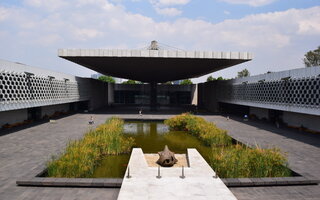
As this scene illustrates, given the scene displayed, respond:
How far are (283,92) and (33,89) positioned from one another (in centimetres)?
2448

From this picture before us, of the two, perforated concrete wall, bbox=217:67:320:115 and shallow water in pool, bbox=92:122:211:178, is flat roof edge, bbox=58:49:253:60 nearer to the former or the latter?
perforated concrete wall, bbox=217:67:320:115

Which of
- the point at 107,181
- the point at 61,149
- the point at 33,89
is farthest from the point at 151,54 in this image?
the point at 107,181

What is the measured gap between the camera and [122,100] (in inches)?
2606

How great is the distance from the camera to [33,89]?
23.7 metres

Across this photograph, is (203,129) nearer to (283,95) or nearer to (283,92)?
(283,95)

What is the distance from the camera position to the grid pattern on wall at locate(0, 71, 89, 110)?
19359 millimetres

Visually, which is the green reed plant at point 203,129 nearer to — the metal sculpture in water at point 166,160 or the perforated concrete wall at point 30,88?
the metal sculpture in water at point 166,160

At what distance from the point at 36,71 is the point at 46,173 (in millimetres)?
18213

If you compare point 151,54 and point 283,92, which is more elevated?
point 151,54

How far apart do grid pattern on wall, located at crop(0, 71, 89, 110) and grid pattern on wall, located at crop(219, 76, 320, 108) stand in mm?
23743

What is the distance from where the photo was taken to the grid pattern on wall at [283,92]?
763 inches

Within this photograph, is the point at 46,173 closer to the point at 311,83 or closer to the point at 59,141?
the point at 59,141

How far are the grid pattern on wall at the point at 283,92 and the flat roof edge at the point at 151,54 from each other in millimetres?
4355

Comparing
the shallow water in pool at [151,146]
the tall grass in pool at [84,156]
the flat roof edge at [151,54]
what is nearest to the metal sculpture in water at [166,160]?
the shallow water in pool at [151,146]
